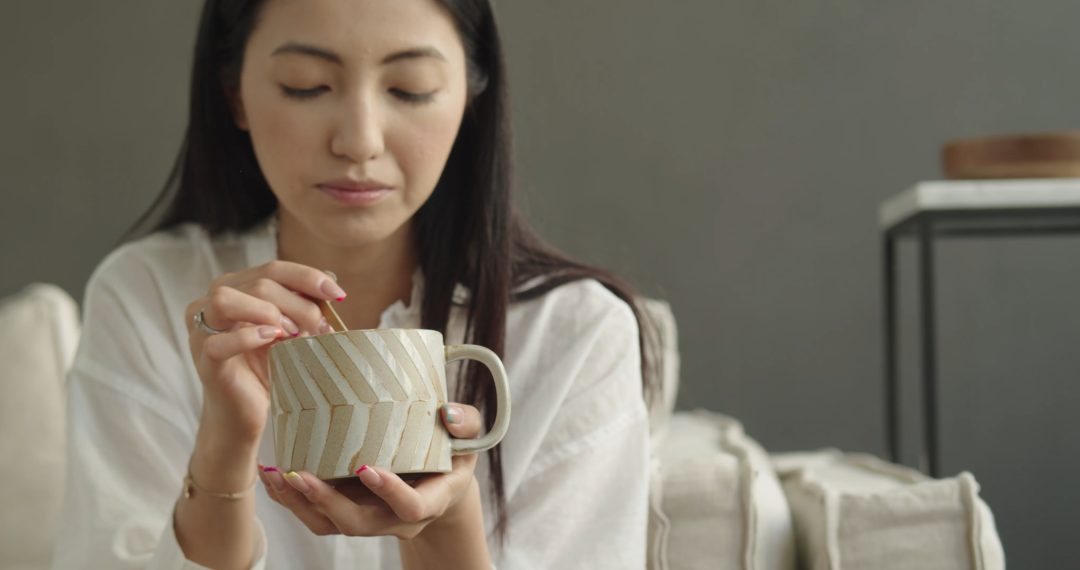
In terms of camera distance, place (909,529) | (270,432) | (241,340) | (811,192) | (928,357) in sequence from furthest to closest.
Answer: (811,192), (928,357), (270,432), (909,529), (241,340)

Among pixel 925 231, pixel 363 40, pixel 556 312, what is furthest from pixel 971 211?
pixel 363 40

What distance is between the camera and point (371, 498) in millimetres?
811

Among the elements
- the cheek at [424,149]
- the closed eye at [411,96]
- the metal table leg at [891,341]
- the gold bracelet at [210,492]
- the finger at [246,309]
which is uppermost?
the closed eye at [411,96]

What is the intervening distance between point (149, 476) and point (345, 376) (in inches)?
20.9

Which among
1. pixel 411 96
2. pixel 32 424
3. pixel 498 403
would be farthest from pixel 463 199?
pixel 32 424

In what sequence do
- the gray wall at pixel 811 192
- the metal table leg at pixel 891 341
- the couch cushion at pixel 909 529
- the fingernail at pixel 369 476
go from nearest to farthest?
1. the fingernail at pixel 369 476
2. the couch cushion at pixel 909 529
3. the metal table leg at pixel 891 341
4. the gray wall at pixel 811 192

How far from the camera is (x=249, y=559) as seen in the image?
1.07 meters

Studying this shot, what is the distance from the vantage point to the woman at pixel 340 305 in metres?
1.00

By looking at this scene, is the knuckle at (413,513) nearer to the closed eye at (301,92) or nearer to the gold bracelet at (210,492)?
the gold bracelet at (210,492)

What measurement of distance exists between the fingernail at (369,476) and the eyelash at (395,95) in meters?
0.43

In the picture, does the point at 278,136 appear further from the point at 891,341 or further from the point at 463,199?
the point at 891,341

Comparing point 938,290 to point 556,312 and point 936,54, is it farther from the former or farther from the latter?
point 556,312

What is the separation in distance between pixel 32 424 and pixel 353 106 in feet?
3.05

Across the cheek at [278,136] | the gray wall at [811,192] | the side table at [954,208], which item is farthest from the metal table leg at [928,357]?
the cheek at [278,136]
